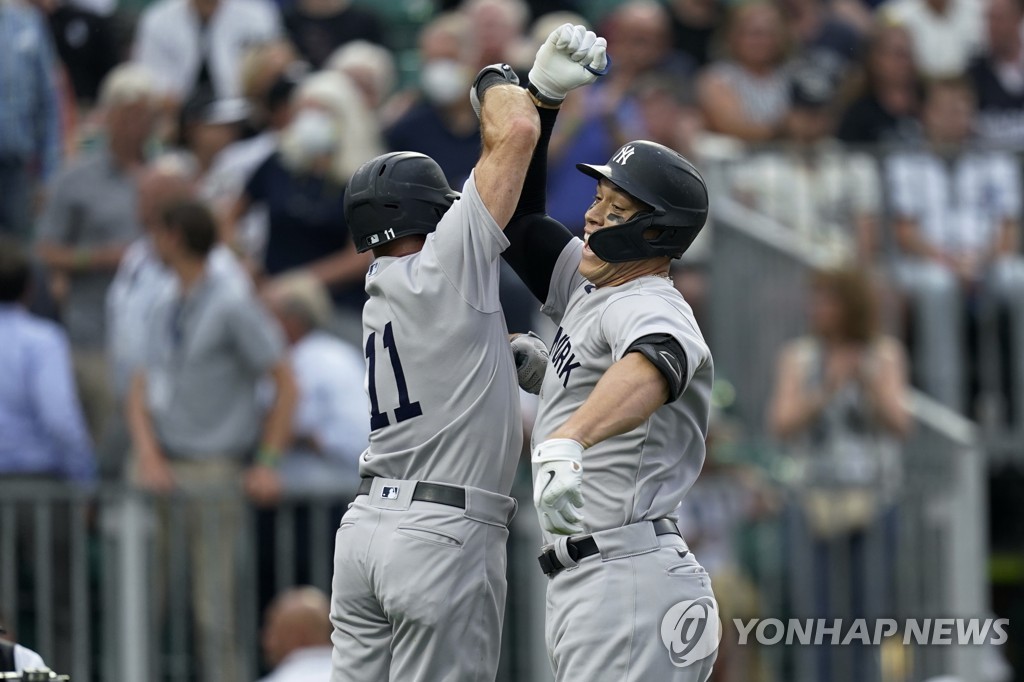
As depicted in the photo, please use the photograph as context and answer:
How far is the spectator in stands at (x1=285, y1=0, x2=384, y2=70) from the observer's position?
12.1 metres

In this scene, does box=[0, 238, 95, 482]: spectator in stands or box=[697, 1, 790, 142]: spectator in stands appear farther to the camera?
box=[697, 1, 790, 142]: spectator in stands

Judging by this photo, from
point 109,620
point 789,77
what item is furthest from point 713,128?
point 109,620

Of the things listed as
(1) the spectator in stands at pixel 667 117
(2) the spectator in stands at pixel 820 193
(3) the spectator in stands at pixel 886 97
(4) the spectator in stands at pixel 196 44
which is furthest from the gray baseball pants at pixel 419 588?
(3) the spectator in stands at pixel 886 97

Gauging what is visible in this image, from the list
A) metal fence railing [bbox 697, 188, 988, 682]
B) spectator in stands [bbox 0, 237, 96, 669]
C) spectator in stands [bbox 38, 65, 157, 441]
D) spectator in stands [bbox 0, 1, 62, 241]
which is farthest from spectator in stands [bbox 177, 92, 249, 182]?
metal fence railing [bbox 697, 188, 988, 682]

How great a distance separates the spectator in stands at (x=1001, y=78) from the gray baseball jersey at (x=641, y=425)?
7181 millimetres

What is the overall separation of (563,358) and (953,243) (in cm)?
583

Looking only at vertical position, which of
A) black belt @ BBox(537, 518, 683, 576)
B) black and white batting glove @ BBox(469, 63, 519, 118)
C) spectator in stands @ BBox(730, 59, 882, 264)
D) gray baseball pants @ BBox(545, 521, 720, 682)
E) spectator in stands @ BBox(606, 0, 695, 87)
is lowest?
gray baseball pants @ BBox(545, 521, 720, 682)

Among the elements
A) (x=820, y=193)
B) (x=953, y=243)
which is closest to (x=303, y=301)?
(x=820, y=193)

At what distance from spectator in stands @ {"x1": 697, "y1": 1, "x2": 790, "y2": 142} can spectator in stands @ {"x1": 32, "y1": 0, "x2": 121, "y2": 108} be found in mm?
3903

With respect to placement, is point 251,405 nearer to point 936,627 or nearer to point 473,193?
point 936,627

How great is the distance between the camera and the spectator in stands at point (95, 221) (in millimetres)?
10219

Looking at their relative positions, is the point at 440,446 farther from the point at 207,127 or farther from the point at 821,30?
the point at 821,30

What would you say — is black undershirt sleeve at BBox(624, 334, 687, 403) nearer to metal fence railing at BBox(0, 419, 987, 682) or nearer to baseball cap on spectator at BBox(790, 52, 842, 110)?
metal fence railing at BBox(0, 419, 987, 682)

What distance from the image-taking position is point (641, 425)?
512cm
